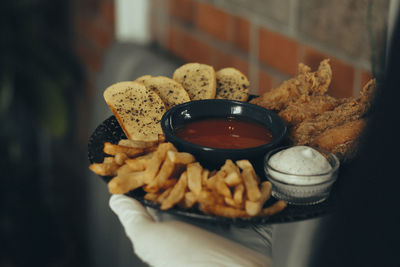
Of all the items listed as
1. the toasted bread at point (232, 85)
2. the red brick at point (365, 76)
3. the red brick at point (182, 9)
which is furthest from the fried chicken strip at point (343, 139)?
the red brick at point (182, 9)

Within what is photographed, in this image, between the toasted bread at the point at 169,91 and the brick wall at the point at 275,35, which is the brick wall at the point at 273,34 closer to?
the brick wall at the point at 275,35

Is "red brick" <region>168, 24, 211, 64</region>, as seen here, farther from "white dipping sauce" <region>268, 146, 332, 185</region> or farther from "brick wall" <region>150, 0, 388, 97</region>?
"white dipping sauce" <region>268, 146, 332, 185</region>

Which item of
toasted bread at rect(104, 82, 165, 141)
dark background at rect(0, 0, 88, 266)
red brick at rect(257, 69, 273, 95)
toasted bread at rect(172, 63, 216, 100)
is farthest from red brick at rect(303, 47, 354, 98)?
dark background at rect(0, 0, 88, 266)

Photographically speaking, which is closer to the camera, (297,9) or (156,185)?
(156,185)

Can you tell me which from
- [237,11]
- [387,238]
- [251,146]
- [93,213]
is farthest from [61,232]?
[387,238]

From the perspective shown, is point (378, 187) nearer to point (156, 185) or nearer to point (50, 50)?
point (156, 185)
